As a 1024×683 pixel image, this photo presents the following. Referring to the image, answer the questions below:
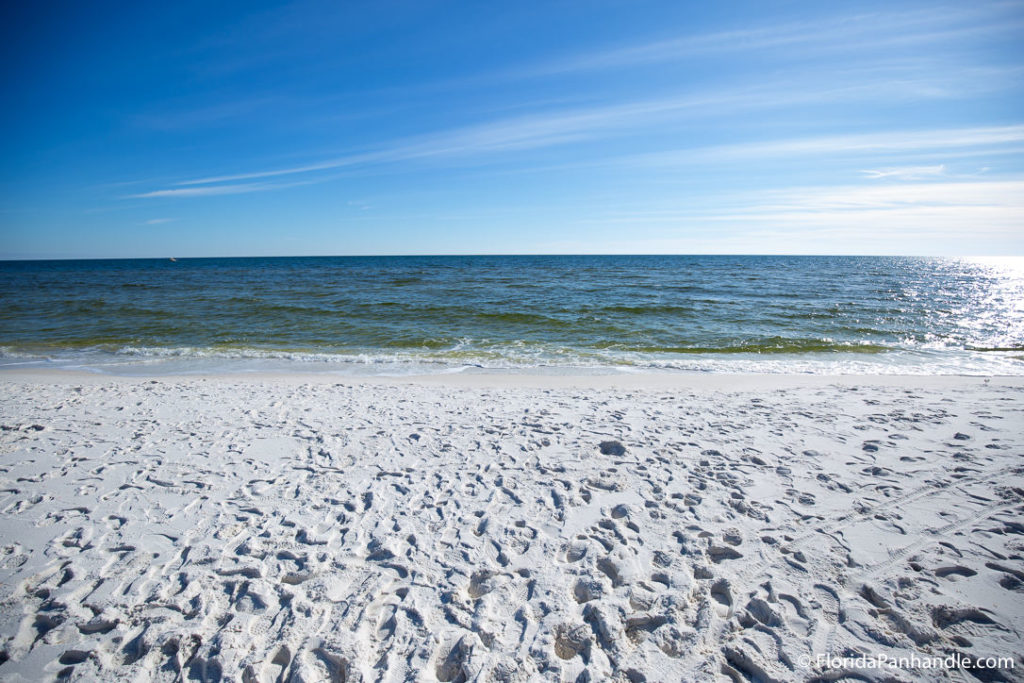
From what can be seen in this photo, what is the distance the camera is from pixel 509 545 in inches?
158

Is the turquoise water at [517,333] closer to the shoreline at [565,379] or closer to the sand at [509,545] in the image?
the shoreline at [565,379]

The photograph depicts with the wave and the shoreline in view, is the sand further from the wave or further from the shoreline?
the wave

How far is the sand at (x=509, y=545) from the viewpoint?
9.75ft

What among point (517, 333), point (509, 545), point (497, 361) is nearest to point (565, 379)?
point (497, 361)

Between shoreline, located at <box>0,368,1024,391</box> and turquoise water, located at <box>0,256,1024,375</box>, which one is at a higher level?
turquoise water, located at <box>0,256,1024,375</box>

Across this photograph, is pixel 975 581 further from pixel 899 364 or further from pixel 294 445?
pixel 899 364

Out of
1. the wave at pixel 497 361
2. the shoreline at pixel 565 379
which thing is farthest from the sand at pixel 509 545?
the wave at pixel 497 361

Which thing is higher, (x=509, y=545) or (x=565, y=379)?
(x=565, y=379)

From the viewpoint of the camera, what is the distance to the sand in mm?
2971

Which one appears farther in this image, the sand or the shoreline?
the shoreline

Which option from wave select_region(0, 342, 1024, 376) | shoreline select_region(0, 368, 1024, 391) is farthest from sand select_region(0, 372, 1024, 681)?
wave select_region(0, 342, 1024, 376)

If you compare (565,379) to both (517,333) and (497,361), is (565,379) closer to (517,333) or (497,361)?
(497,361)

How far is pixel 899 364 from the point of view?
1198cm

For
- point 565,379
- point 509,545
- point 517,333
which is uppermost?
point 517,333
